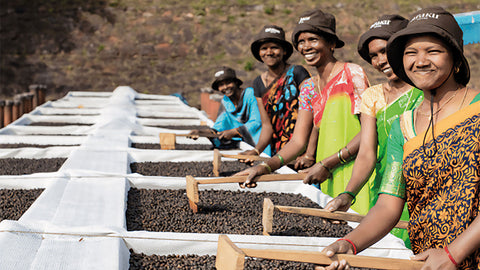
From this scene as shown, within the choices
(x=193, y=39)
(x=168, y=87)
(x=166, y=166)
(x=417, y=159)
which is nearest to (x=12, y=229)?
(x=417, y=159)

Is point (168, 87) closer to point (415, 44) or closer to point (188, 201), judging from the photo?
point (188, 201)

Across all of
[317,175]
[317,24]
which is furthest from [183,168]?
[317,24]

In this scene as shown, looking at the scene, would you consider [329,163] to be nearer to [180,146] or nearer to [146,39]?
[180,146]

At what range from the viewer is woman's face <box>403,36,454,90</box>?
1.33 meters

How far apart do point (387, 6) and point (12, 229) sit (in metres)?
17.0

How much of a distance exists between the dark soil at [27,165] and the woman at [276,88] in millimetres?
1496

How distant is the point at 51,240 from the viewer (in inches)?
73.1

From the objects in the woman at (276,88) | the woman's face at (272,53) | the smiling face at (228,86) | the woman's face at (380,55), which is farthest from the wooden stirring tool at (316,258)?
the smiling face at (228,86)

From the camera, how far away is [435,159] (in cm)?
135

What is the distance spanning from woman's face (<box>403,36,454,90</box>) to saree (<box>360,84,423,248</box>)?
0.63 metres

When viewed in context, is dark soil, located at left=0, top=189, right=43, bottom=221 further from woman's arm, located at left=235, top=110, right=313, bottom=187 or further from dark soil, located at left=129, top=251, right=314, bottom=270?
woman's arm, located at left=235, top=110, right=313, bottom=187

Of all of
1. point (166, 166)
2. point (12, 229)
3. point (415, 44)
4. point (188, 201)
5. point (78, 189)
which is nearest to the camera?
point (415, 44)

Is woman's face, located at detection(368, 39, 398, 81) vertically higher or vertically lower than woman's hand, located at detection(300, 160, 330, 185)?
higher

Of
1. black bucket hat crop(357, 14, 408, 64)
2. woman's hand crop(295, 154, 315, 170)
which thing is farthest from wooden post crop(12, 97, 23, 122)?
black bucket hat crop(357, 14, 408, 64)
